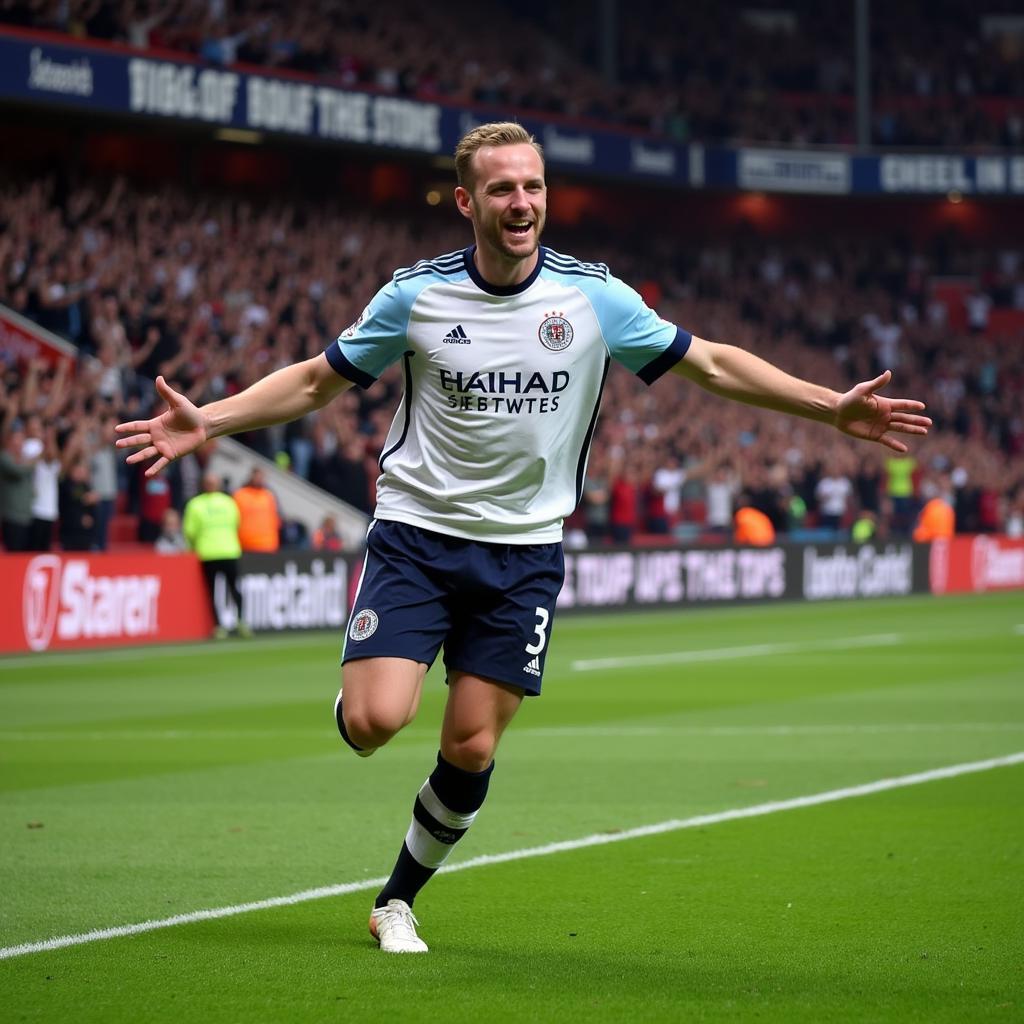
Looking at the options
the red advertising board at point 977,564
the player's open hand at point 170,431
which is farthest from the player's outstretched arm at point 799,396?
the red advertising board at point 977,564

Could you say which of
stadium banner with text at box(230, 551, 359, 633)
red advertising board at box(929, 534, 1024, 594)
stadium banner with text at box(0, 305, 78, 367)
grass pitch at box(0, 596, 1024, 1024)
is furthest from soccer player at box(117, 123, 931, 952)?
red advertising board at box(929, 534, 1024, 594)

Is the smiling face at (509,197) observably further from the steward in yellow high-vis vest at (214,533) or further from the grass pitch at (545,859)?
the steward in yellow high-vis vest at (214,533)

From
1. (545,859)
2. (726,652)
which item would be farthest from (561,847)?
(726,652)

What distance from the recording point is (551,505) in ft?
20.3

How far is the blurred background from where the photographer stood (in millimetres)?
26781

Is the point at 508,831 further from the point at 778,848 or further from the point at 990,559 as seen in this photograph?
the point at 990,559

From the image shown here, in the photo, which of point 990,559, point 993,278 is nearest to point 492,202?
point 990,559

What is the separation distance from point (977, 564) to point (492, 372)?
105 ft

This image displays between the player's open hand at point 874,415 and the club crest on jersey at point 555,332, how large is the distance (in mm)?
897

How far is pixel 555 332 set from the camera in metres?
6.07

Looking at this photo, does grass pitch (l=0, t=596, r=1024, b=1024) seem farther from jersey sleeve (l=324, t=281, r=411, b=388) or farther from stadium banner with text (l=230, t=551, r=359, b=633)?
stadium banner with text (l=230, t=551, r=359, b=633)

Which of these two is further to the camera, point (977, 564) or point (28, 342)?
point (977, 564)

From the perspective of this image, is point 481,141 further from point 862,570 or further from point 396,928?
point 862,570

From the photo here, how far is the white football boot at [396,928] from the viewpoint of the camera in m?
6.17
